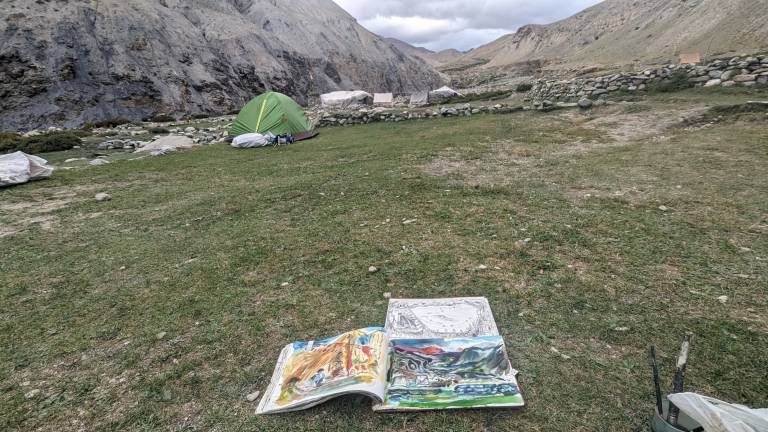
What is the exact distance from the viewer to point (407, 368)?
9.06 ft

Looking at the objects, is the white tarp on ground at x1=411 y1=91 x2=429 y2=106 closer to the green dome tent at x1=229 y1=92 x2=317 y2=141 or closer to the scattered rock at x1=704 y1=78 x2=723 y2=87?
the green dome tent at x1=229 y1=92 x2=317 y2=141

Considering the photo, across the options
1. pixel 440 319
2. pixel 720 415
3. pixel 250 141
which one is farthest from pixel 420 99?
pixel 720 415

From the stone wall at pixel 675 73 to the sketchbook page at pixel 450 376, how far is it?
17.2 meters

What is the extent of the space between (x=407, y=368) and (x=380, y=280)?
1342 mm

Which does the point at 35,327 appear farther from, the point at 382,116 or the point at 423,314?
the point at 382,116

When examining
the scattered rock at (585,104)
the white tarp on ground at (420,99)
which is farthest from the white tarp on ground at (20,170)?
the white tarp on ground at (420,99)

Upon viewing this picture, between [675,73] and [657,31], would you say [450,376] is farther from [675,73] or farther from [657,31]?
[657,31]

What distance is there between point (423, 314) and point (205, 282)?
2.42m

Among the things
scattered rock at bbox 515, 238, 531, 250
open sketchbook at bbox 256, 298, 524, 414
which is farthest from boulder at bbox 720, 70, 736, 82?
open sketchbook at bbox 256, 298, 524, 414

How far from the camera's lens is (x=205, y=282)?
4172 millimetres

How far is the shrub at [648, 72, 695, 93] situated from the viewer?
51.5ft

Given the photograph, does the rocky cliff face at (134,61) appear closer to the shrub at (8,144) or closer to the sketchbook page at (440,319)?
the shrub at (8,144)

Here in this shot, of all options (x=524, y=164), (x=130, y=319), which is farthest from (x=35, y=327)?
(x=524, y=164)

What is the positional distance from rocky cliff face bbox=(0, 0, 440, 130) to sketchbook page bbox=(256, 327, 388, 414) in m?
29.9
